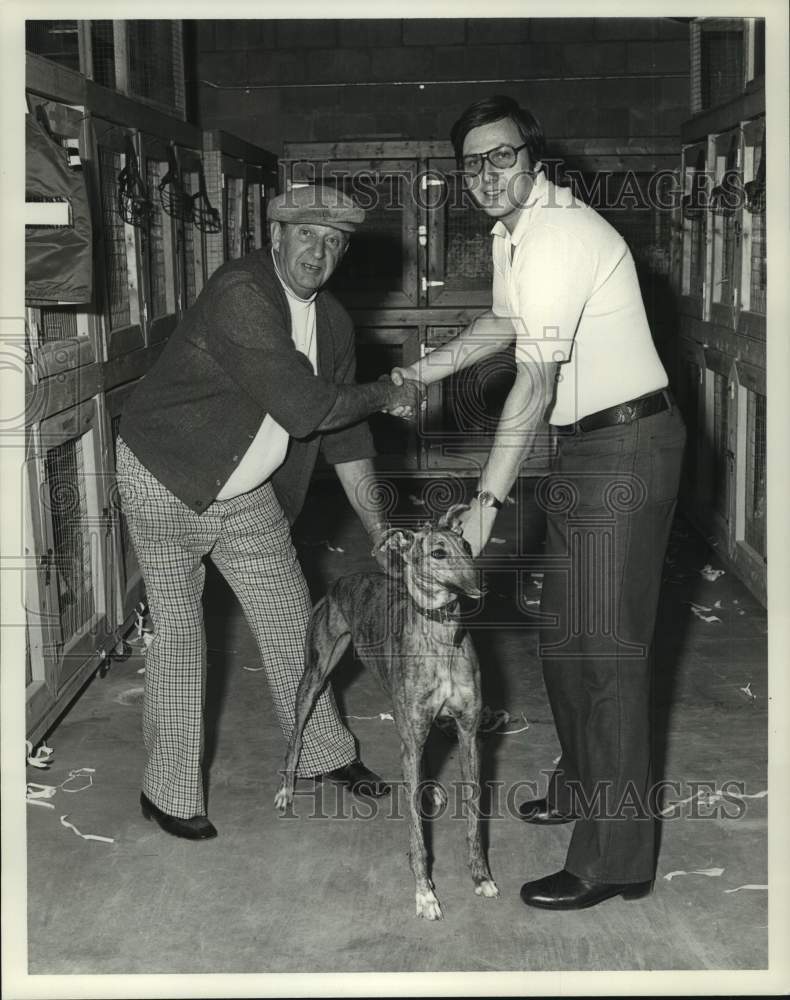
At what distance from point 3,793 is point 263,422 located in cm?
121

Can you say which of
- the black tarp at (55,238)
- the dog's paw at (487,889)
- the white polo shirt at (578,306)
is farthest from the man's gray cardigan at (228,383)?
the dog's paw at (487,889)

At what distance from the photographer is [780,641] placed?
2424 millimetres

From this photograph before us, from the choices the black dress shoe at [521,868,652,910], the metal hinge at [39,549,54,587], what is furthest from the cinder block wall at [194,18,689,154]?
the black dress shoe at [521,868,652,910]

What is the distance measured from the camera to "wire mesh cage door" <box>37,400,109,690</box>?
3.98 metres

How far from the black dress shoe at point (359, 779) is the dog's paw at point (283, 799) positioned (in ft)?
0.51

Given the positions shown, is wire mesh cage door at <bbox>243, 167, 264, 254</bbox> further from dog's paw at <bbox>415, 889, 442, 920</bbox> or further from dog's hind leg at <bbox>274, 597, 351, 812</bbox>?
dog's paw at <bbox>415, 889, 442, 920</bbox>

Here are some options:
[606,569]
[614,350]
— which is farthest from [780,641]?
[614,350]

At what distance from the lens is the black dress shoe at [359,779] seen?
350 centimetres

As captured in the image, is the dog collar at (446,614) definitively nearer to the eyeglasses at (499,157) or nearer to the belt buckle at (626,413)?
the belt buckle at (626,413)

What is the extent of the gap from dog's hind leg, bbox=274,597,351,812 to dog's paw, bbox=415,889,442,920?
0.72 m

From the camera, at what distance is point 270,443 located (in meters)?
3.17

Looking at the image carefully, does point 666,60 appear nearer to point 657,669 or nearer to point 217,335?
point 657,669

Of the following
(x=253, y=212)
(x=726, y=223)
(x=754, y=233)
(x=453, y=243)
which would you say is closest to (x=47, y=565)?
(x=754, y=233)

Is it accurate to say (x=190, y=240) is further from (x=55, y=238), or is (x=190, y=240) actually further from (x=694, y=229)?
(x=55, y=238)
